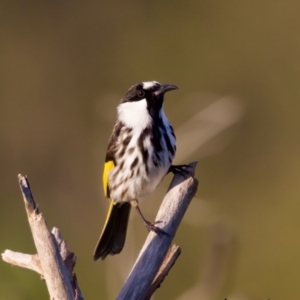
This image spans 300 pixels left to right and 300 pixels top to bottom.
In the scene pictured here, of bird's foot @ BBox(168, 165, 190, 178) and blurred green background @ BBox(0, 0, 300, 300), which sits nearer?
bird's foot @ BBox(168, 165, 190, 178)

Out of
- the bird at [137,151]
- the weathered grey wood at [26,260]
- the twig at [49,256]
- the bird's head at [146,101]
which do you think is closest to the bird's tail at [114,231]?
the bird at [137,151]

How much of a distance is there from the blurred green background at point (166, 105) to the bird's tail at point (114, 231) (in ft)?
5.34

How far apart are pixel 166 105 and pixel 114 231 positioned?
2.48m

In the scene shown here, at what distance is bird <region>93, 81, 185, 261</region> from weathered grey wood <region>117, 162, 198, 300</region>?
18.8 inches

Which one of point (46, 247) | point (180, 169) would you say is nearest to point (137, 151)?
point (180, 169)

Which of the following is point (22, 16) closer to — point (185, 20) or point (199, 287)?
point (185, 20)

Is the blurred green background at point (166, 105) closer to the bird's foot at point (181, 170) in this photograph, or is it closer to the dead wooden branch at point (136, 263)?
the bird's foot at point (181, 170)

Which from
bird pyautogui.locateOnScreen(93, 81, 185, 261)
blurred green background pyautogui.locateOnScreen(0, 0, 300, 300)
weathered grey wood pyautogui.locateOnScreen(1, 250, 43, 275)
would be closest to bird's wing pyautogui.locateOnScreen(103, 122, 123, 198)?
bird pyautogui.locateOnScreen(93, 81, 185, 261)

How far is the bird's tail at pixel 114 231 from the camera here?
9.16 ft

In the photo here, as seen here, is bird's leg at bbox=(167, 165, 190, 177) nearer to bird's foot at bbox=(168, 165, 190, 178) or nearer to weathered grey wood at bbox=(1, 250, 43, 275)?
bird's foot at bbox=(168, 165, 190, 178)

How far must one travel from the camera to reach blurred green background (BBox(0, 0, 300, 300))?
4848 mm

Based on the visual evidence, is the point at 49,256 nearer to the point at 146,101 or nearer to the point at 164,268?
the point at 164,268

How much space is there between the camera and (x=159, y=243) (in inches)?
75.9

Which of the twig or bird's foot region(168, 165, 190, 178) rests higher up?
bird's foot region(168, 165, 190, 178)
